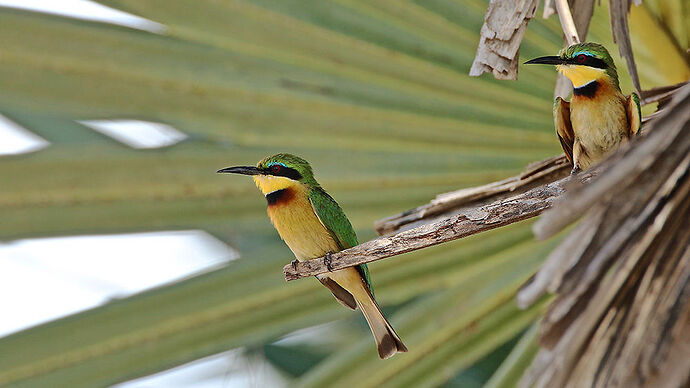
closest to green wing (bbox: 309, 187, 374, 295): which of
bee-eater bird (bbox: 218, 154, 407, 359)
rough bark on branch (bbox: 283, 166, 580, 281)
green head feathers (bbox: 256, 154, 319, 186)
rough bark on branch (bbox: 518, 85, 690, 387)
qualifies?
bee-eater bird (bbox: 218, 154, 407, 359)

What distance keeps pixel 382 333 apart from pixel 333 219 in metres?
0.56

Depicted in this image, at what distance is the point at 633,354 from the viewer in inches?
43.4

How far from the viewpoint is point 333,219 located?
316cm

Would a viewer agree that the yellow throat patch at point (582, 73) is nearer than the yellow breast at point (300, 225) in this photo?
Yes

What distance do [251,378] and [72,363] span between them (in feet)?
3.59

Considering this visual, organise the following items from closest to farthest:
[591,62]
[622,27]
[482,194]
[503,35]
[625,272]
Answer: [625,272] → [503,35] → [622,27] → [591,62] → [482,194]

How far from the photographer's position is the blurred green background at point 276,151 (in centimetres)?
289

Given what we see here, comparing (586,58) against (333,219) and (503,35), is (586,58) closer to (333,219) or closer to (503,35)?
(503,35)

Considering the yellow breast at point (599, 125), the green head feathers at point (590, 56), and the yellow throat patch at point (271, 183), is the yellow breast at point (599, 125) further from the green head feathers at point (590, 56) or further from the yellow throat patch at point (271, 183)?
the yellow throat patch at point (271, 183)

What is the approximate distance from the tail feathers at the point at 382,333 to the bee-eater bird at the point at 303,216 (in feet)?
0.07

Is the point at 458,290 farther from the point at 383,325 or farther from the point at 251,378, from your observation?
the point at 251,378

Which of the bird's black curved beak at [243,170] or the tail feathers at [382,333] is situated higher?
the bird's black curved beak at [243,170]

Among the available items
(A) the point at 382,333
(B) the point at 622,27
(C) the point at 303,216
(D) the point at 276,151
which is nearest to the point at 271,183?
(C) the point at 303,216

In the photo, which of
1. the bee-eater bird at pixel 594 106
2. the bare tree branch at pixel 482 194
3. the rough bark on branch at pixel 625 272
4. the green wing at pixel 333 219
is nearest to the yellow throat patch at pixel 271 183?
the green wing at pixel 333 219
